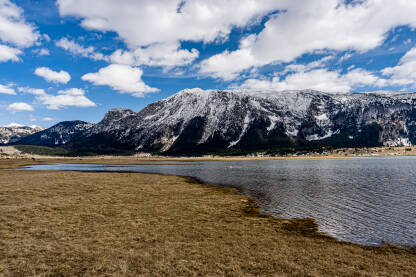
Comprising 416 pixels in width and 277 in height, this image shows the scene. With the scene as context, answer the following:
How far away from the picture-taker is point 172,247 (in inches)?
786

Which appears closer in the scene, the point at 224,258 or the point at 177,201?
the point at 224,258

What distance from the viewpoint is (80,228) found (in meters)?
24.5

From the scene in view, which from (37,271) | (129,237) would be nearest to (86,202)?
(129,237)

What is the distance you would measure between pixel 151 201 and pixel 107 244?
1990cm

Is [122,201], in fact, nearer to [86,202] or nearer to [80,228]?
[86,202]

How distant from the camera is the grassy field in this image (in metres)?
16.2

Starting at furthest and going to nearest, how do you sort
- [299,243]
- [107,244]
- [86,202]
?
[86,202] → [299,243] → [107,244]

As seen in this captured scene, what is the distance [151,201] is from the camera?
1577 inches

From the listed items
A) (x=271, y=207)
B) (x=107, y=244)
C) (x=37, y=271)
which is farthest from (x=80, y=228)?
(x=271, y=207)

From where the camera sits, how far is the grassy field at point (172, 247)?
636 inches

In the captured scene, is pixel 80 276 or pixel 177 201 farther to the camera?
pixel 177 201

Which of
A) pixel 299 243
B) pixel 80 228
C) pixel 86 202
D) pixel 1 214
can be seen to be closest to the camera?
pixel 299 243

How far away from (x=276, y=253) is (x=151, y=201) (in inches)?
1020

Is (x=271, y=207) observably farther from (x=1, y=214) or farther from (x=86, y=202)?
(x=1, y=214)
